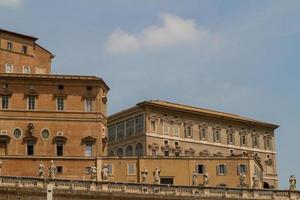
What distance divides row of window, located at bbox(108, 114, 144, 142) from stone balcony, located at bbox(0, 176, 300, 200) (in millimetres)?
45760

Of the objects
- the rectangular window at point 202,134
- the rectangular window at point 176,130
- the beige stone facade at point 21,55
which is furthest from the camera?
the rectangular window at point 202,134

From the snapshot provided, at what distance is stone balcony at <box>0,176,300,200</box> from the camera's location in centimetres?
5748

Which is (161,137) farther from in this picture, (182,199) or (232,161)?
(182,199)

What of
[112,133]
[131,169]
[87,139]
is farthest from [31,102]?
[112,133]

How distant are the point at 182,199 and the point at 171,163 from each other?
20912mm

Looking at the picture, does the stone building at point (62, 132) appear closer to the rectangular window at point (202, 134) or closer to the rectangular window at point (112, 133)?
the rectangular window at point (202, 134)

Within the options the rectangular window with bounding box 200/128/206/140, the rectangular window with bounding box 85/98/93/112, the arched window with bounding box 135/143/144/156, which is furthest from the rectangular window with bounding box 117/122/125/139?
the rectangular window with bounding box 85/98/93/112

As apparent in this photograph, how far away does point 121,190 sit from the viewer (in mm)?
60750

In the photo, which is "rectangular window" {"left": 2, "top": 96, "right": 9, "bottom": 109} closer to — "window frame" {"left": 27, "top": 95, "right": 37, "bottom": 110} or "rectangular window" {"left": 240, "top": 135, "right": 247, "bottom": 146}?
"window frame" {"left": 27, "top": 95, "right": 37, "bottom": 110}

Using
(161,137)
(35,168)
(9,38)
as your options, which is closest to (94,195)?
(35,168)

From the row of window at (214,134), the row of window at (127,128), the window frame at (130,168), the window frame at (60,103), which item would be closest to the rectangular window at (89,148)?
the window frame at (130,168)

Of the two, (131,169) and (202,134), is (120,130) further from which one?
(131,169)

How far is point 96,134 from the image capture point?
268 ft

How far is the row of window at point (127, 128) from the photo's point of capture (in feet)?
360
